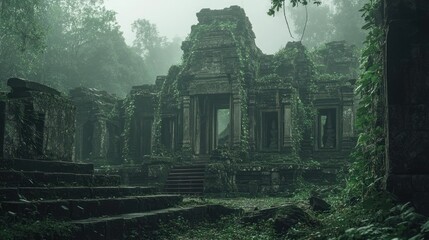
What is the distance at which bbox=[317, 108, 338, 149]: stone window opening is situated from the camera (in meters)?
20.8

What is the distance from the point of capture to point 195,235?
7.84m

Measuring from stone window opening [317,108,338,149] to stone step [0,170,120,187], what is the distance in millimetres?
13450

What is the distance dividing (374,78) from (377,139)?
878mm

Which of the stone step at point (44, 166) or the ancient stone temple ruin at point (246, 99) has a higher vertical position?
the ancient stone temple ruin at point (246, 99)

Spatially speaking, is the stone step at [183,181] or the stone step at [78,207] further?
the stone step at [183,181]

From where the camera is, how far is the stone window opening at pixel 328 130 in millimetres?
20781

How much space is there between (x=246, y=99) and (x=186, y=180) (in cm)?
511

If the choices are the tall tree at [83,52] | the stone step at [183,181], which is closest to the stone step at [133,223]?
the stone step at [183,181]

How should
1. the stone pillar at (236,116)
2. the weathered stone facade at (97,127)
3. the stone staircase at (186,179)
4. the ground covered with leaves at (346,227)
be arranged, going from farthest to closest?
the weathered stone facade at (97,127)
the stone pillar at (236,116)
the stone staircase at (186,179)
the ground covered with leaves at (346,227)

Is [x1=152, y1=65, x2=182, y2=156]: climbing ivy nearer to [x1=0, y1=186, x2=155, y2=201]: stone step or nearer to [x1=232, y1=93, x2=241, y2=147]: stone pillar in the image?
[x1=232, y1=93, x2=241, y2=147]: stone pillar

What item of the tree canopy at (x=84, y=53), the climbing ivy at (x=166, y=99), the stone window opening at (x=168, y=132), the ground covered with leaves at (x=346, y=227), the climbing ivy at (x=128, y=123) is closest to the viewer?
the ground covered with leaves at (x=346, y=227)

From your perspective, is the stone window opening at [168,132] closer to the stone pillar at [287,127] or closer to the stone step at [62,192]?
the stone pillar at [287,127]

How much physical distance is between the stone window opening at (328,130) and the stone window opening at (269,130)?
7.16 ft

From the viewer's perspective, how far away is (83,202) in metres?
6.62
